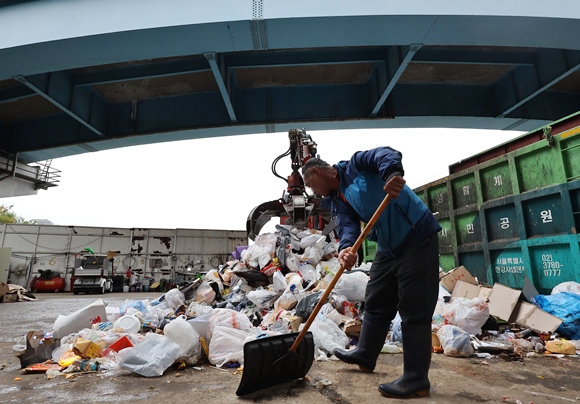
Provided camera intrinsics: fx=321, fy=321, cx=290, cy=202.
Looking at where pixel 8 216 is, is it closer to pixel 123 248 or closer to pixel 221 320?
pixel 123 248

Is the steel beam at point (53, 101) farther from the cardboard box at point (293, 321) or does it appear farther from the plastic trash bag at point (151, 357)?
the cardboard box at point (293, 321)

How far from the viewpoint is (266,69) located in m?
5.62

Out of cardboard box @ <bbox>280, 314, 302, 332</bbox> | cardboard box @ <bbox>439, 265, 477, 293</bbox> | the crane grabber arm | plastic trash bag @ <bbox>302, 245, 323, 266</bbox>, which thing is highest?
the crane grabber arm

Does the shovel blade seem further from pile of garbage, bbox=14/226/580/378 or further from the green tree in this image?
the green tree

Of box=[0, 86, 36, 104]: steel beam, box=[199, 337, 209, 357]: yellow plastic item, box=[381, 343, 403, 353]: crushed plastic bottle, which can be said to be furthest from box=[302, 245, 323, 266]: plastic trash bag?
box=[0, 86, 36, 104]: steel beam

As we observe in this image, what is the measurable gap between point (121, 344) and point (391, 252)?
2184 millimetres

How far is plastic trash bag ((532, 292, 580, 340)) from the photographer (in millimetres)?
2654

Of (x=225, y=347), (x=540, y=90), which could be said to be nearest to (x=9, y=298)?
(x=225, y=347)

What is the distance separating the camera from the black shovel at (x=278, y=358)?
1742mm

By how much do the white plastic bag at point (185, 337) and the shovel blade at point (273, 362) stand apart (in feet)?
2.61

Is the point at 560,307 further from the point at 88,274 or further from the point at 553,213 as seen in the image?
the point at 88,274

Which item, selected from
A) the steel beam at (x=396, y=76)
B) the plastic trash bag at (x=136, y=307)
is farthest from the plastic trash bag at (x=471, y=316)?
the plastic trash bag at (x=136, y=307)

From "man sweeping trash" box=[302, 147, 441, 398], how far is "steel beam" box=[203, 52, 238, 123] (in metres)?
3.13

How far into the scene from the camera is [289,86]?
6.23 metres
